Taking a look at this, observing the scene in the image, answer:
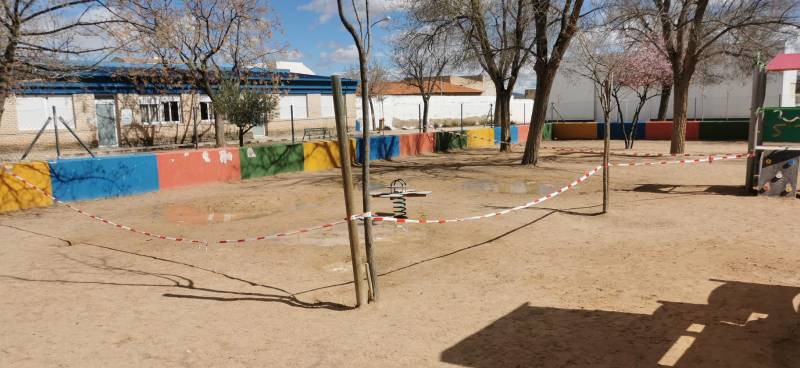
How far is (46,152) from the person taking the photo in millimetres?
23219

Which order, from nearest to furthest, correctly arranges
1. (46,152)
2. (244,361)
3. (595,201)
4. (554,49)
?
(244,361) → (595,201) → (554,49) → (46,152)

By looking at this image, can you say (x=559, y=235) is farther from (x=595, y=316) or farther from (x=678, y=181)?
(x=678, y=181)

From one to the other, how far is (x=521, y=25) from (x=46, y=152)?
19548mm

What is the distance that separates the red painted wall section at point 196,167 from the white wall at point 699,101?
2883 centimetres

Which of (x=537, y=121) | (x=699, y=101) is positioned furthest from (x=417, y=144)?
(x=699, y=101)

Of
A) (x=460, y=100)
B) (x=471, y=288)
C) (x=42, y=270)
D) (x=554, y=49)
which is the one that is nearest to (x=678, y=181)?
(x=554, y=49)

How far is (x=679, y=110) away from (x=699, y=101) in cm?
2897

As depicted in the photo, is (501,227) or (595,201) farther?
(595,201)

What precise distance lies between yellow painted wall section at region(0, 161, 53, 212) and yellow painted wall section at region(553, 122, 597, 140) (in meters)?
26.2

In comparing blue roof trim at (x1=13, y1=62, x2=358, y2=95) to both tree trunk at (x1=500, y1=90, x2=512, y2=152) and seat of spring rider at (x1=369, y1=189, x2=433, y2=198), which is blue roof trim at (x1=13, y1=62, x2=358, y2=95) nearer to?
tree trunk at (x1=500, y1=90, x2=512, y2=152)

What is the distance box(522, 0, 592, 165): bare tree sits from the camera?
16047 millimetres

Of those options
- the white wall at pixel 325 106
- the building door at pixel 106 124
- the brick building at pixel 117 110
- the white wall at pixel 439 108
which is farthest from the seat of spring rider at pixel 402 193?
the white wall at pixel 439 108

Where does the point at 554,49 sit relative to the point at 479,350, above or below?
above

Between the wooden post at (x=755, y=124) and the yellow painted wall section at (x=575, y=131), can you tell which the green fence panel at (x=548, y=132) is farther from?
the wooden post at (x=755, y=124)
